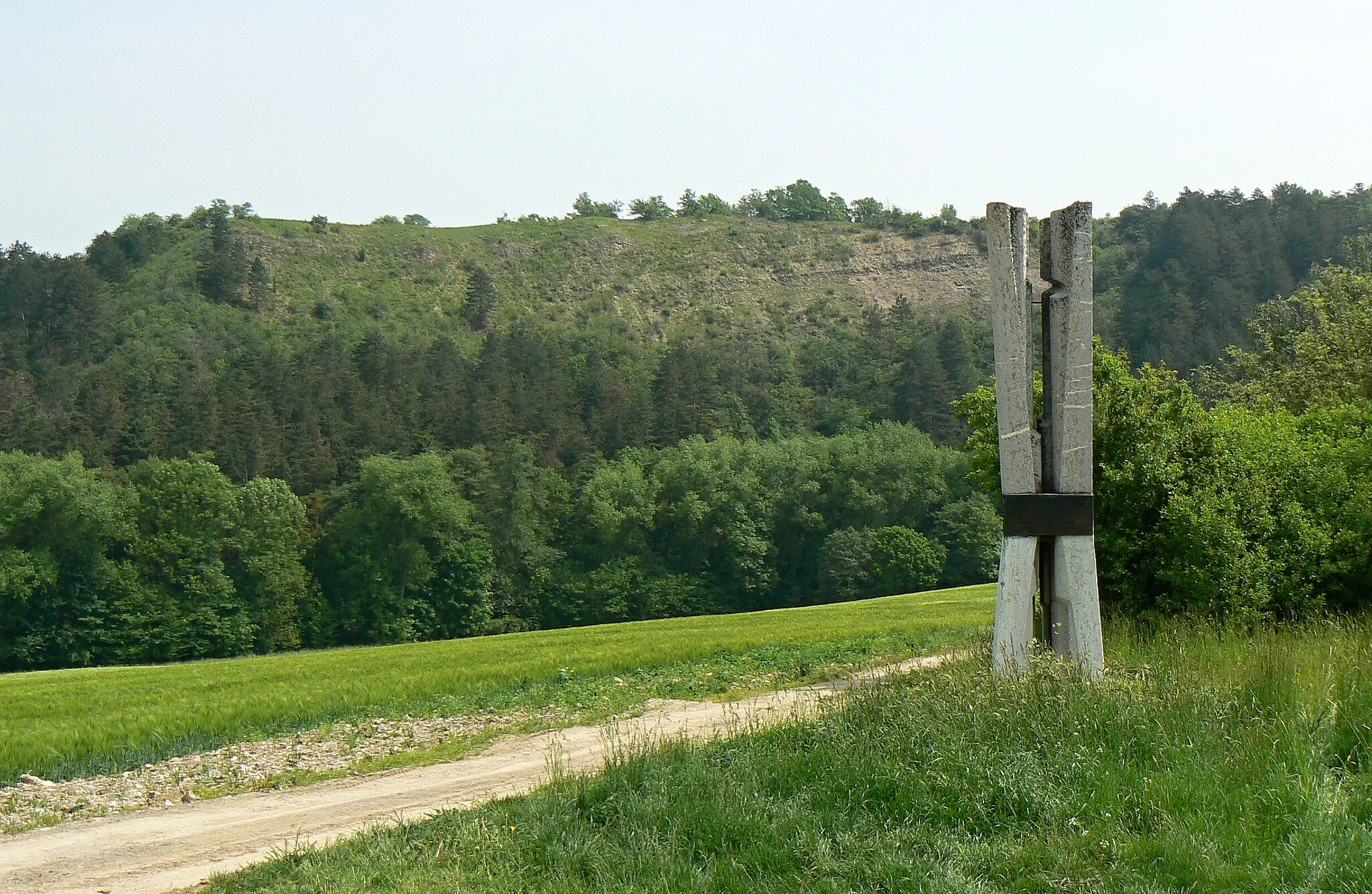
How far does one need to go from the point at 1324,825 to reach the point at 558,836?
4.41 metres

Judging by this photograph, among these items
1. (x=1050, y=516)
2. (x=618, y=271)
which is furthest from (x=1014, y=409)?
(x=618, y=271)

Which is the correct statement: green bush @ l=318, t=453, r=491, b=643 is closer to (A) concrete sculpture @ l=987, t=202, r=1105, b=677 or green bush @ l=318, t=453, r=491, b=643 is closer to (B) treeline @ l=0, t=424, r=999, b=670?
(B) treeline @ l=0, t=424, r=999, b=670

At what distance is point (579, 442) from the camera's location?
93312 millimetres

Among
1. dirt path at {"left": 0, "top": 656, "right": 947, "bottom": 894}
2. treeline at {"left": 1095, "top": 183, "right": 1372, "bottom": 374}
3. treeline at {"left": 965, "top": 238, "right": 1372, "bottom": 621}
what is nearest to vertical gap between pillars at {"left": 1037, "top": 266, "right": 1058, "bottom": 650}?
dirt path at {"left": 0, "top": 656, "right": 947, "bottom": 894}

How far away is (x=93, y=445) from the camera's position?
7288cm

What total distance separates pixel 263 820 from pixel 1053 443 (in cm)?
776

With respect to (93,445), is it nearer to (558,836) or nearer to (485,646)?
(485,646)

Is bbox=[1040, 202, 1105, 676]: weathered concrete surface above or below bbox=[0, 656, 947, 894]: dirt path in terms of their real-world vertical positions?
above

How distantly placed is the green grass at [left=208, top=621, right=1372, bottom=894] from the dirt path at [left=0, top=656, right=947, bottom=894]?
1.00 m

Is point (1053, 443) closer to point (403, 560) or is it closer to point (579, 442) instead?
point (403, 560)

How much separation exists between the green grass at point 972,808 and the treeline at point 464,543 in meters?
60.2

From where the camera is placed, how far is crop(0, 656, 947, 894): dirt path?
321 inches

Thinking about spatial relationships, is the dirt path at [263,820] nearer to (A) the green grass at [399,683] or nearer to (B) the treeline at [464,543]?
(A) the green grass at [399,683]

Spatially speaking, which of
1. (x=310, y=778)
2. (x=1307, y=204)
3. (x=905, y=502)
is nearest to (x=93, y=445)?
(x=905, y=502)
